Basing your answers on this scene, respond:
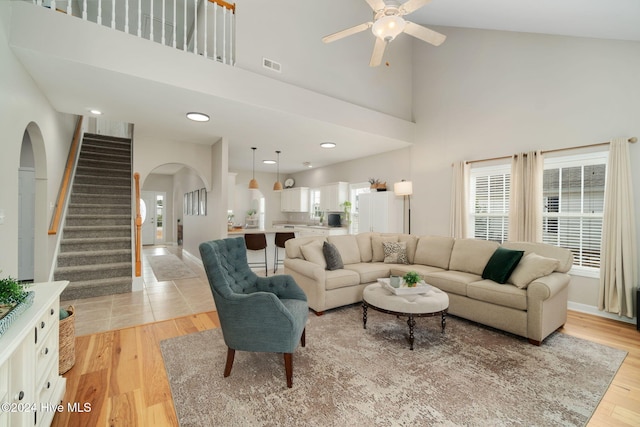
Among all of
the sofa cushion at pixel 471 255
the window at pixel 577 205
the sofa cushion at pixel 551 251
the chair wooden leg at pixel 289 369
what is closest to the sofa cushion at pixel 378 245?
the sofa cushion at pixel 471 255

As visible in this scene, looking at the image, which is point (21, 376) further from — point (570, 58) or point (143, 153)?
Result: point (570, 58)

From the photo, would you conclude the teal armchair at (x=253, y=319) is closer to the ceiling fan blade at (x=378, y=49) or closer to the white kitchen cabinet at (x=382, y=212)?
the ceiling fan blade at (x=378, y=49)

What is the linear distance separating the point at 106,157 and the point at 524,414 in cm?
794

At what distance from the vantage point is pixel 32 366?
142 centimetres

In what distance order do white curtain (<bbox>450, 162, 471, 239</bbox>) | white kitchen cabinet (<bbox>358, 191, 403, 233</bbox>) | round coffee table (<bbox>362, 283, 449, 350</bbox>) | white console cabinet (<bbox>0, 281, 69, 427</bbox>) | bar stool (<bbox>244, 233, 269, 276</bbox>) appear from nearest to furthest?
1. white console cabinet (<bbox>0, 281, 69, 427</bbox>)
2. round coffee table (<bbox>362, 283, 449, 350</bbox>)
3. white curtain (<bbox>450, 162, 471, 239</bbox>)
4. bar stool (<bbox>244, 233, 269, 276</bbox>)
5. white kitchen cabinet (<bbox>358, 191, 403, 233</bbox>)

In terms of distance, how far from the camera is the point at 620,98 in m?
3.38

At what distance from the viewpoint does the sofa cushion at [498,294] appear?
113 inches

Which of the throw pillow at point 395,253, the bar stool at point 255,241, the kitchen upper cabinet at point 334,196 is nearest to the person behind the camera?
the throw pillow at point 395,253

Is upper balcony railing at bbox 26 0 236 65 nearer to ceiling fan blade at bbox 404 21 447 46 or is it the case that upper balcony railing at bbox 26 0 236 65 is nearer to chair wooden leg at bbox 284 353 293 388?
ceiling fan blade at bbox 404 21 447 46

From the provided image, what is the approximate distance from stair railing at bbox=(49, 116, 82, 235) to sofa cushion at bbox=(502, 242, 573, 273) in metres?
6.29

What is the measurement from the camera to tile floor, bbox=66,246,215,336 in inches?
129

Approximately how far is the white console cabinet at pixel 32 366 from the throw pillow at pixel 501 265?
389 cm

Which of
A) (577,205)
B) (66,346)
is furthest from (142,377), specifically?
(577,205)

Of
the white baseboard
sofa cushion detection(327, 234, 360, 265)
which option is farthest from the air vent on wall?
the white baseboard
